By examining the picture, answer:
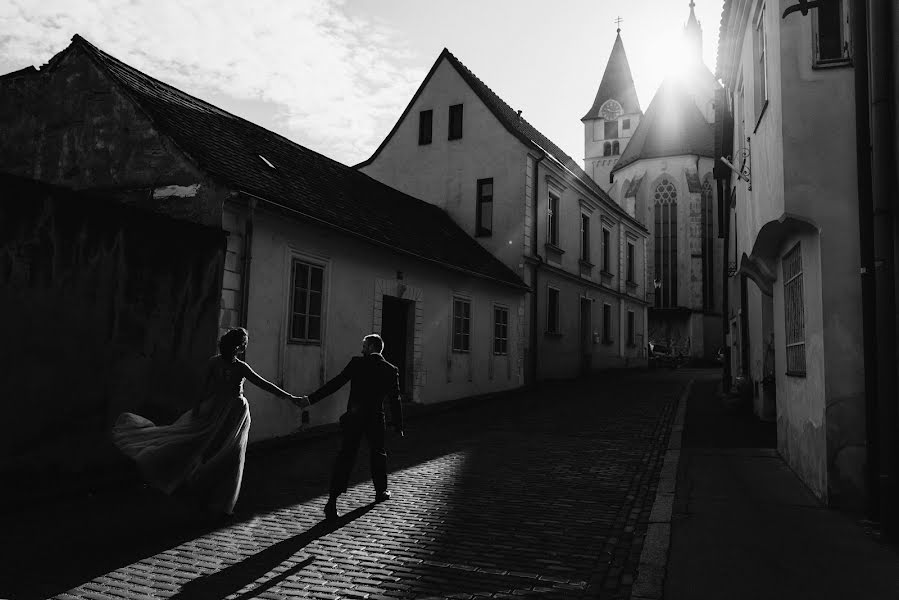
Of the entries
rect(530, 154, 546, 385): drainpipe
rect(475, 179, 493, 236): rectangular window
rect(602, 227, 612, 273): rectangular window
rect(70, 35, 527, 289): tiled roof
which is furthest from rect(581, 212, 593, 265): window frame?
rect(70, 35, 527, 289): tiled roof

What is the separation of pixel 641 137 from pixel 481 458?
149ft

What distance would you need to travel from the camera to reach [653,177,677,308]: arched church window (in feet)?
152

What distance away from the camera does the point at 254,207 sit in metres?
10.4

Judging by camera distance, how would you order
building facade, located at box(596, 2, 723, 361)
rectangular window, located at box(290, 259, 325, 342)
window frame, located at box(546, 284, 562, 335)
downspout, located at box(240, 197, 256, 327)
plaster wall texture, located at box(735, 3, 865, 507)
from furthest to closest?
building facade, located at box(596, 2, 723, 361), window frame, located at box(546, 284, 562, 335), rectangular window, located at box(290, 259, 325, 342), downspout, located at box(240, 197, 256, 327), plaster wall texture, located at box(735, 3, 865, 507)

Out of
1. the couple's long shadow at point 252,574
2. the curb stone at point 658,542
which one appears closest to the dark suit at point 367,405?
the couple's long shadow at point 252,574

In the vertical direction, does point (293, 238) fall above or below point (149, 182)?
below

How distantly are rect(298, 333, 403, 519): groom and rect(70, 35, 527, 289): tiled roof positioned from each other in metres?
4.40

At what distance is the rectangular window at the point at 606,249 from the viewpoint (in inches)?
1135

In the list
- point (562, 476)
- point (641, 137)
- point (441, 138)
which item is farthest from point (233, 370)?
point (641, 137)

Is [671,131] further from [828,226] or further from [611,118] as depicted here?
[828,226]

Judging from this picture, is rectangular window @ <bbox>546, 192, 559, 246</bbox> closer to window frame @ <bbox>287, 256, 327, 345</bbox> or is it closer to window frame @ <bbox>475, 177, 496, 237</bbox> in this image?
window frame @ <bbox>475, 177, 496, 237</bbox>

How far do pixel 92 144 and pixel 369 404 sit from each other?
7510 mm

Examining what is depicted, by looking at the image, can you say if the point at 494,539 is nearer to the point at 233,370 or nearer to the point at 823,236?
the point at 233,370

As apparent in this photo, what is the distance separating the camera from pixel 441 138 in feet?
75.4
